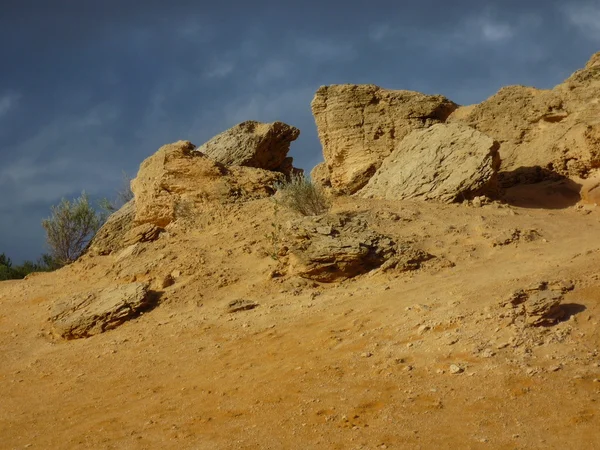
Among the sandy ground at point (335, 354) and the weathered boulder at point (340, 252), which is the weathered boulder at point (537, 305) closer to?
the sandy ground at point (335, 354)

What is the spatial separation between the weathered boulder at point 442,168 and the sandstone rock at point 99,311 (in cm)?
484

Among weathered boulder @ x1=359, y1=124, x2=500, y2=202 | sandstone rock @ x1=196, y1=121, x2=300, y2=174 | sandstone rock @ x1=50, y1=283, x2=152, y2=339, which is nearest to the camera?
sandstone rock @ x1=50, y1=283, x2=152, y2=339

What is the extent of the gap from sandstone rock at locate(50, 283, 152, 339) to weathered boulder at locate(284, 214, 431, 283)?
2138 mm

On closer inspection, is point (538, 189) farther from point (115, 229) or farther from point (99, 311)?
point (115, 229)

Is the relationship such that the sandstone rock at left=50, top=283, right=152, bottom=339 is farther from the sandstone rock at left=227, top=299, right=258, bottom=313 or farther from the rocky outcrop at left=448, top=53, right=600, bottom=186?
the rocky outcrop at left=448, top=53, right=600, bottom=186

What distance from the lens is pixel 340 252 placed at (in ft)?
28.4

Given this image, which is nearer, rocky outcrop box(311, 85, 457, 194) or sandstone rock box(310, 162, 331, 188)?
rocky outcrop box(311, 85, 457, 194)

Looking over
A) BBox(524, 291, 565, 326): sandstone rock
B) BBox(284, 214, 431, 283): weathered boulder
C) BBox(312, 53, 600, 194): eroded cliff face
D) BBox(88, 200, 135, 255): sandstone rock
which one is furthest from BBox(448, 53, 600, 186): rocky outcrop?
BBox(88, 200, 135, 255): sandstone rock

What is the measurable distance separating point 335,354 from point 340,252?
7.69 ft

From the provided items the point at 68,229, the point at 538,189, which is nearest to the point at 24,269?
the point at 68,229

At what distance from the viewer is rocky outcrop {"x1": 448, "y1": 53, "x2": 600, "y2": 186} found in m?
12.9

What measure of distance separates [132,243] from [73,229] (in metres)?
5.79

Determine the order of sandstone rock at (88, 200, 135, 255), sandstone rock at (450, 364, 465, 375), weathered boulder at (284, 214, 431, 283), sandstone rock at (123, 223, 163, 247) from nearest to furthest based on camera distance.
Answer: sandstone rock at (450, 364, 465, 375) < weathered boulder at (284, 214, 431, 283) < sandstone rock at (123, 223, 163, 247) < sandstone rock at (88, 200, 135, 255)

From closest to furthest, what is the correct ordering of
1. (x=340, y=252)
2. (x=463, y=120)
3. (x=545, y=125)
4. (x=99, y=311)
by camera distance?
(x=340, y=252), (x=99, y=311), (x=545, y=125), (x=463, y=120)
